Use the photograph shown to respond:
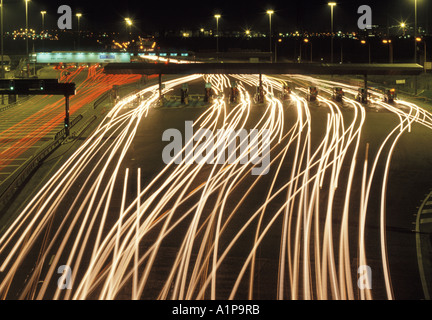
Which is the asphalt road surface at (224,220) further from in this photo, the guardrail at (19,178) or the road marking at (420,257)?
the guardrail at (19,178)

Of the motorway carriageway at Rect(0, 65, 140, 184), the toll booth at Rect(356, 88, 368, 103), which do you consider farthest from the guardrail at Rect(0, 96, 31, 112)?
the toll booth at Rect(356, 88, 368, 103)

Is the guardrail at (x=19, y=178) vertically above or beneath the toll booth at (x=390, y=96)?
beneath

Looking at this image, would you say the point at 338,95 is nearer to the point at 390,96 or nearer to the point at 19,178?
the point at 390,96

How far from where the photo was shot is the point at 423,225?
14.1m

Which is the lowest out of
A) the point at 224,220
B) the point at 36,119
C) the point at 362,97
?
the point at 224,220

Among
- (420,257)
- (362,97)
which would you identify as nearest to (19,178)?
(420,257)

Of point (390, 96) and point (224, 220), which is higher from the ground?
point (390, 96)

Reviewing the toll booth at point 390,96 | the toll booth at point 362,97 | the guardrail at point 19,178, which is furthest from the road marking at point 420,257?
the toll booth at point 390,96

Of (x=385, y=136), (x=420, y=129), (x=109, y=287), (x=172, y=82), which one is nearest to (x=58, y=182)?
(x=109, y=287)

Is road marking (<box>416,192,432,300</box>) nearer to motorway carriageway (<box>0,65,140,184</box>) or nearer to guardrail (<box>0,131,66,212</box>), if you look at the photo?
guardrail (<box>0,131,66,212</box>)

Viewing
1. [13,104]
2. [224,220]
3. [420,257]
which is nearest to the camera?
[420,257]

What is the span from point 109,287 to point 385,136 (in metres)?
18.5
